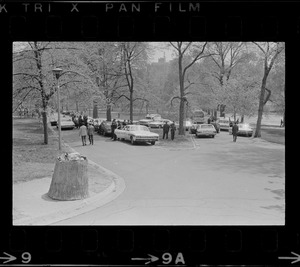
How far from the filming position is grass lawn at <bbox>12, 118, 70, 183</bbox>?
27.8 ft

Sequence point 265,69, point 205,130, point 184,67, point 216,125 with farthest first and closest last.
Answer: point 216,125, point 205,130, point 184,67, point 265,69

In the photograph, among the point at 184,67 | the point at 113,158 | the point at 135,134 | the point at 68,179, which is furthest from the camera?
the point at 184,67

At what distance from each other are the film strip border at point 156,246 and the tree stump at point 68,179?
234cm

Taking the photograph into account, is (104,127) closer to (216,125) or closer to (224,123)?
(216,125)

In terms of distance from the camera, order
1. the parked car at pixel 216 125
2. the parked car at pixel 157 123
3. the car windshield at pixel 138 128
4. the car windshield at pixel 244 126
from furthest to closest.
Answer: the parked car at pixel 216 125 → the car windshield at pixel 244 126 → the parked car at pixel 157 123 → the car windshield at pixel 138 128

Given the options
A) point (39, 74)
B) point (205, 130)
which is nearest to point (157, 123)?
point (205, 130)

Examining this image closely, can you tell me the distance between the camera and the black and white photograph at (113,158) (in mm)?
6484

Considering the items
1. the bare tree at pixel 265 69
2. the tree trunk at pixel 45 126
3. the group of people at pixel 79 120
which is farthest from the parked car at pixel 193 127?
the tree trunk at pixel 45 126

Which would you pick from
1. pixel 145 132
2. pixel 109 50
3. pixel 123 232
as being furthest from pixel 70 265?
pixel 145 132

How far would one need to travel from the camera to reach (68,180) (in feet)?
24.3

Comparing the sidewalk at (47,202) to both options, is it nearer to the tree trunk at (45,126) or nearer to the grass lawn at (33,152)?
the grass lawn at (33,152)

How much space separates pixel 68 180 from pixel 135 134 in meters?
8.84
